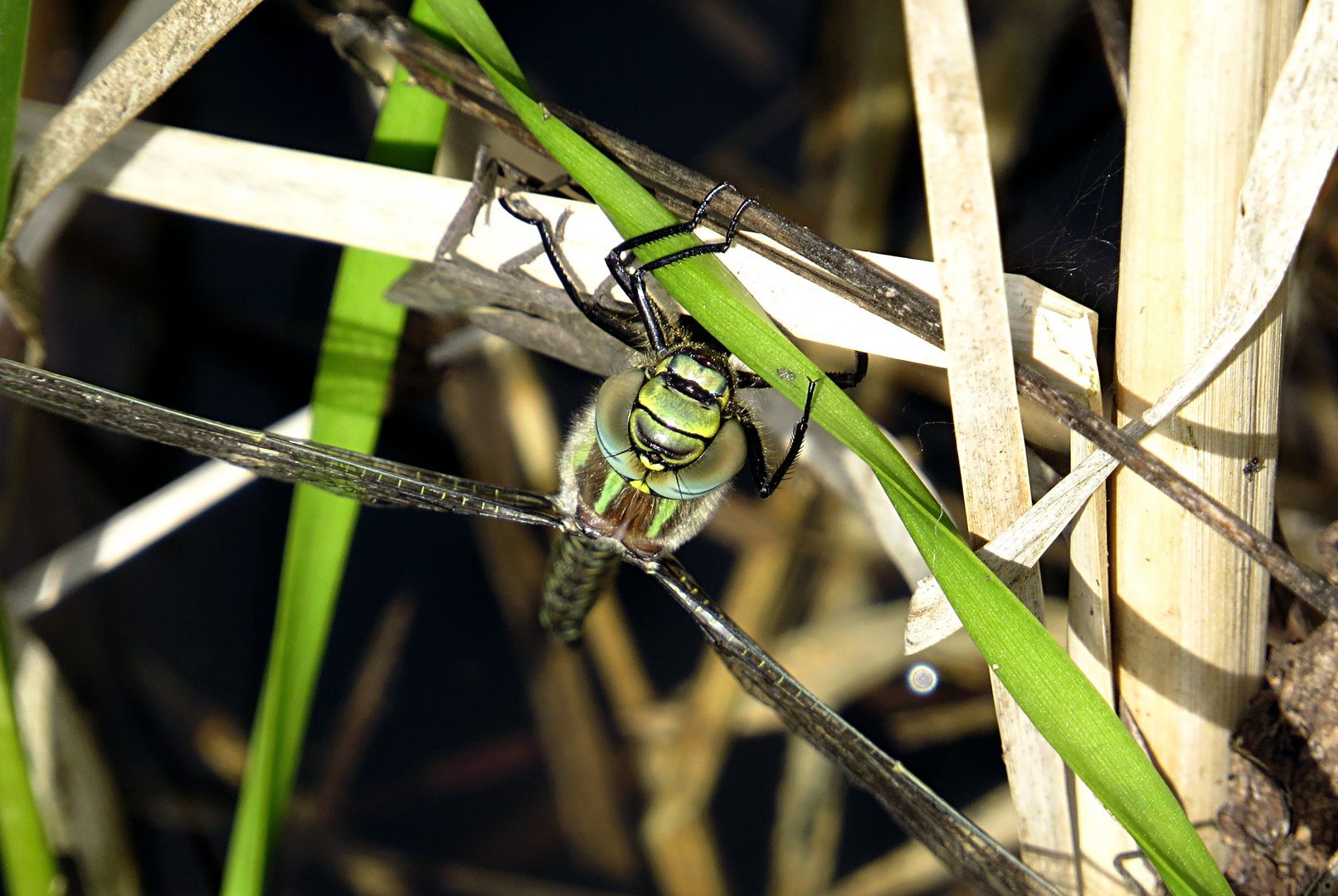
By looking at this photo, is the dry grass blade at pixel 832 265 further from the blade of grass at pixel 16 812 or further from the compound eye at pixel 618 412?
the blade of grass at pixel 16 812

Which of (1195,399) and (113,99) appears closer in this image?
(1195,399)

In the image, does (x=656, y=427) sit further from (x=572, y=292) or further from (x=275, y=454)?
(x=275, y=454)

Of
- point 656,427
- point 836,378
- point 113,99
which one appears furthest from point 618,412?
point 113,99

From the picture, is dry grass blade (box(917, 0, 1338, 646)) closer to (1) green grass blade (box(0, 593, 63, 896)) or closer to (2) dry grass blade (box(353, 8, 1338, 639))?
(2) dry grass blade (box(353, 8, 1338, 639))

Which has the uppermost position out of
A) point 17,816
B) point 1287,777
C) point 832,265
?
point 832,265

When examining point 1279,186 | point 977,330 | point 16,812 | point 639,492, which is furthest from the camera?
point 639,492

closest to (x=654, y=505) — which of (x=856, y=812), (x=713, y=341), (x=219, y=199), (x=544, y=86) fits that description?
(x=713, y=341)

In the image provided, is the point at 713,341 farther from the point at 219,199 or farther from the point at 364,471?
the point at 219,199
